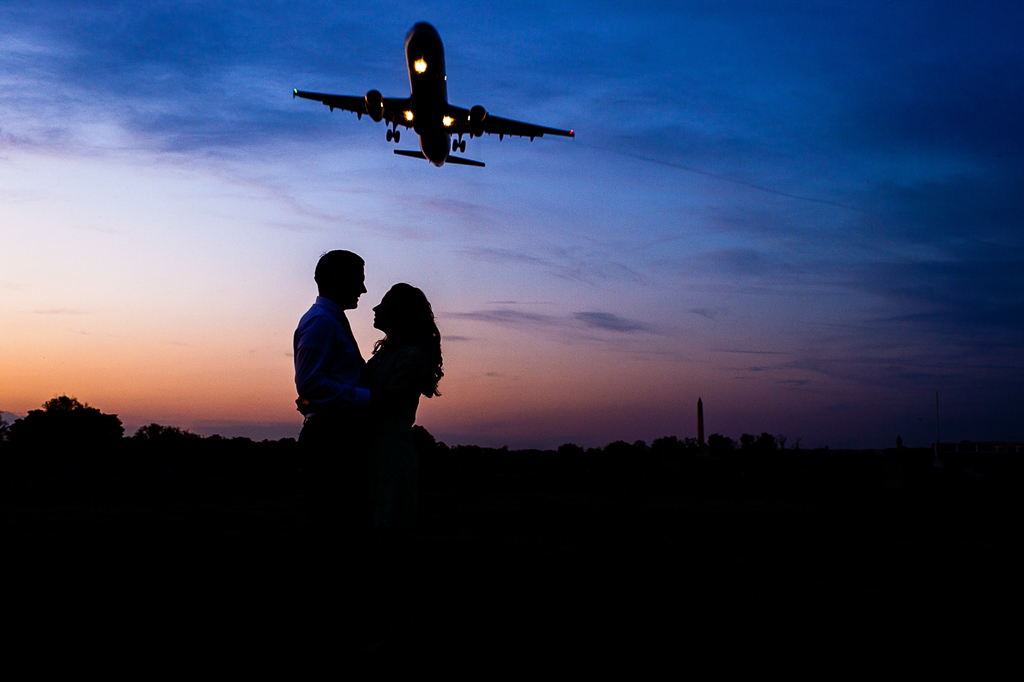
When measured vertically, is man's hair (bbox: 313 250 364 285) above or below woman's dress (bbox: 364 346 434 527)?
above

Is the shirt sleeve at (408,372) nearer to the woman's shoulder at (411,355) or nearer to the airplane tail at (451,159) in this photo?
the woman's shoulder at (411,355)

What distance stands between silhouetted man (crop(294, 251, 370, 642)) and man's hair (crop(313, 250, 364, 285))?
12 cm

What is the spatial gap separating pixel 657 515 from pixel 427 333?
10255 mm

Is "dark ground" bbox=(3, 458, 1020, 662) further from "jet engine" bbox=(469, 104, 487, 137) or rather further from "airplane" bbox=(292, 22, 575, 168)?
"jet engine" bbox=(469, 104, 487, 137)

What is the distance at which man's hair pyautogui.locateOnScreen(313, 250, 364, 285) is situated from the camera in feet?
12.2

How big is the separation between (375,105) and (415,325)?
76.2 feet

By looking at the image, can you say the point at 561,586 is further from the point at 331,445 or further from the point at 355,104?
the point at 355,104

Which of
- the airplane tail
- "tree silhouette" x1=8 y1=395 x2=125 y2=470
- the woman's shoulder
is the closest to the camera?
the woman's shoulder

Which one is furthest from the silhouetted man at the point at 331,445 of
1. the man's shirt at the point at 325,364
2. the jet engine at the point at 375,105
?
the jet engine at the point at 375,105

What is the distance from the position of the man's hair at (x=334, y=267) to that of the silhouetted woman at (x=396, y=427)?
0.89ft

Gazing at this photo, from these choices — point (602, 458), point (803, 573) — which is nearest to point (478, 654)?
point (803, 573)

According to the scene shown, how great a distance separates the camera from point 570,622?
431 cm

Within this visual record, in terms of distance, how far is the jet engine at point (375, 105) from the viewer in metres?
24.8

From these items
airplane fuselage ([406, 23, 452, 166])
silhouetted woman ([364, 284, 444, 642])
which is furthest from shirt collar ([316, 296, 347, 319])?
airplane fuselage ([406, 23, 452, 166])
